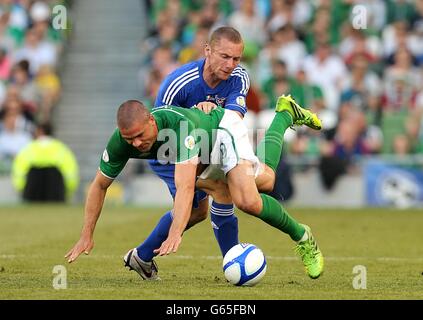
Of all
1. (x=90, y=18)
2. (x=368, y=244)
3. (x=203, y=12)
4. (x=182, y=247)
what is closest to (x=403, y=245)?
(x=368, y=244)

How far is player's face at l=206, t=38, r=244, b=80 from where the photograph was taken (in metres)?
9.43

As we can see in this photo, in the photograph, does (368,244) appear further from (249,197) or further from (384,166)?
(384,166)

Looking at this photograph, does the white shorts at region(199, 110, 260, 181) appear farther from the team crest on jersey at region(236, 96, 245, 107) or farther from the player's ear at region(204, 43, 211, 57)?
the player's ear at region(204, 43, 211, 57)

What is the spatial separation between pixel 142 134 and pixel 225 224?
1481 millimetres

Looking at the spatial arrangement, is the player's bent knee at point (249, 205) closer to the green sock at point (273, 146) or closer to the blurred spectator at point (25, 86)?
the green sock at point (273, 146)

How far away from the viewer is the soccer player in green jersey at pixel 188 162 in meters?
8.31

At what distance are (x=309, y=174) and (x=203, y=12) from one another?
4313 mm

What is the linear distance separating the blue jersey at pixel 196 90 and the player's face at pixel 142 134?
132 centimetres

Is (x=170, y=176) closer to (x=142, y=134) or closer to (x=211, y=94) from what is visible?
(x=211, y=94)

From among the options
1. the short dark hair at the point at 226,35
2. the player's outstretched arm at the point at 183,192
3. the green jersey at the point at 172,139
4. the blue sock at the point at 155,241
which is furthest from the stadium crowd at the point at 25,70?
the player's outstretched arm at the point at 183,192

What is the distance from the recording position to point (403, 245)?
12664mm

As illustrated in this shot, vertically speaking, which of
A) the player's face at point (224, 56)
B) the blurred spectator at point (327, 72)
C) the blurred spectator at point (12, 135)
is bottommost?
the player's face at point (224, 56)

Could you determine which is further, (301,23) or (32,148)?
(301,23)

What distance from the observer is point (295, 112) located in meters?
10.5
